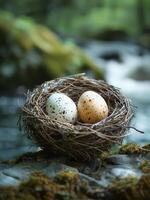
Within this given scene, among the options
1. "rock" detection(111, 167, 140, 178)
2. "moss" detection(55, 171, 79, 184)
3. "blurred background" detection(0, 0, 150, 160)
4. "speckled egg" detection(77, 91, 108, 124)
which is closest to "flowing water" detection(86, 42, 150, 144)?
"blurred background" detection(0, 0, 150, 160)

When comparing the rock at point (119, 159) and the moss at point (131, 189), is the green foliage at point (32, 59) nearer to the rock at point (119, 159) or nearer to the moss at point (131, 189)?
the rock at point (119, 159)

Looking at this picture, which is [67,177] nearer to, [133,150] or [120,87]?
[133,150]

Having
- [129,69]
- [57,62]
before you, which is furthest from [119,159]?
[129,69]

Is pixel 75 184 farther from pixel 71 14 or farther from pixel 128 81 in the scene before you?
pixel 71 14

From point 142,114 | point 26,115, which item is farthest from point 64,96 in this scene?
point 142,114

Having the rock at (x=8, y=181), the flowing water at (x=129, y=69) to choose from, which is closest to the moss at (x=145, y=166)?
the rock at (x=8, y=181)

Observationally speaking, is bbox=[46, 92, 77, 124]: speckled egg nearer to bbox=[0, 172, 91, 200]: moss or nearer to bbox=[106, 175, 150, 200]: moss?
bbox=[0, 172, 91, 200]: moss
